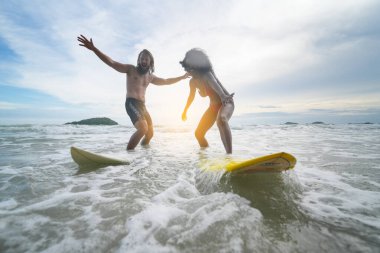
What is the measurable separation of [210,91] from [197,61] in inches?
29.5

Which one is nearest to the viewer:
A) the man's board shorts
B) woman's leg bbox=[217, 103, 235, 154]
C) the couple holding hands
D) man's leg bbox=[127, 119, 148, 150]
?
woman's leg bbox=[217, 103, 235, 154]

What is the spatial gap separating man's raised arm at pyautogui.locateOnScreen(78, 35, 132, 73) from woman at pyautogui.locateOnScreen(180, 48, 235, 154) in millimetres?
1578

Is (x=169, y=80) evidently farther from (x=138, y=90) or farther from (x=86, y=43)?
(x=86, y=43)

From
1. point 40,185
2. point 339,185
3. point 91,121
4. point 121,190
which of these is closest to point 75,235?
point 121,190

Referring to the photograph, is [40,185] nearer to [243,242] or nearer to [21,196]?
[21,196]

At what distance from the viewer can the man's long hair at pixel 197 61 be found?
498cm

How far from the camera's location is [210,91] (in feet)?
17.1

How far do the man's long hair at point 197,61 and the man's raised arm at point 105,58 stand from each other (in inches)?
66.5

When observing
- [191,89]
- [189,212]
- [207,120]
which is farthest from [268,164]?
[191,89]

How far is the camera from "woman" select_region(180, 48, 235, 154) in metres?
4.73

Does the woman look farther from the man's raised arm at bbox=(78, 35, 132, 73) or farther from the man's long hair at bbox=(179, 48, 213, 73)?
the man's raised arm at bbox=(78, 35, 132, 73)

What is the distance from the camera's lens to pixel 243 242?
1.49m

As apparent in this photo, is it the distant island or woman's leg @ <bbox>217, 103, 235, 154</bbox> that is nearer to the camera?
woman's leg @ <bbox>217, 103, 235, 154</bbox>

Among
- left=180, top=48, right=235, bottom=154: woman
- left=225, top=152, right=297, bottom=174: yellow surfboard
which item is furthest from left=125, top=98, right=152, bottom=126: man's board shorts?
left=225, top=152, right=297, bottom=174: yellow surfboard
